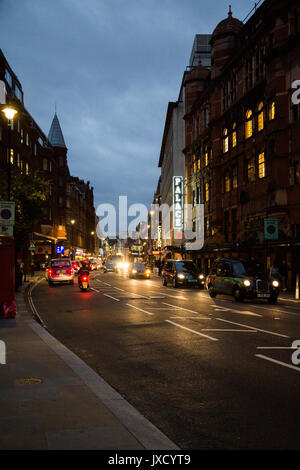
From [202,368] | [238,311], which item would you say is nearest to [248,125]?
[238,311]

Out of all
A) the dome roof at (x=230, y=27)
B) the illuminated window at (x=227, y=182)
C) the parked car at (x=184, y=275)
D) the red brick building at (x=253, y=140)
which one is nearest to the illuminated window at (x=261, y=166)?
the red brick building at (x=253, y=140)

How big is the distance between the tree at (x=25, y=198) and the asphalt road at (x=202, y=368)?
13.3m

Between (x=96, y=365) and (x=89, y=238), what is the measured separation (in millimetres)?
141890

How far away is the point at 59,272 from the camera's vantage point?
110ft

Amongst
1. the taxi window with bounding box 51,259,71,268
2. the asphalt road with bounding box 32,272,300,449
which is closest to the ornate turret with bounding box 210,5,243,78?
the taxi window with bounding box 51,259,71,268

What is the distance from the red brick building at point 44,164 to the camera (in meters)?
45.0

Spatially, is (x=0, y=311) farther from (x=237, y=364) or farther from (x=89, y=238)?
(x=89, y=238)

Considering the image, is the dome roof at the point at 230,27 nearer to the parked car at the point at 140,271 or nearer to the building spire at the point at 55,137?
the parked car at the point at 140,271

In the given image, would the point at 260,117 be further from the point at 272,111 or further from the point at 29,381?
the point at 29,381

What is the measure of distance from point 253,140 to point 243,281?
1841 cm

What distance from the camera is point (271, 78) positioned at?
102 feet
